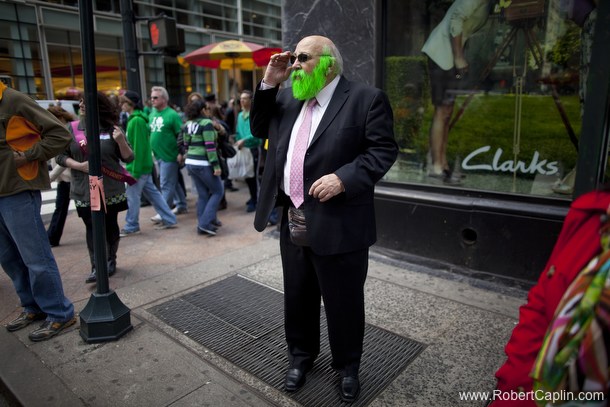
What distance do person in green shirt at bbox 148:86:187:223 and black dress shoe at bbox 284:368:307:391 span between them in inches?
180

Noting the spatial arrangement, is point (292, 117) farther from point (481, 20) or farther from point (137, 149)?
point (137, 149)

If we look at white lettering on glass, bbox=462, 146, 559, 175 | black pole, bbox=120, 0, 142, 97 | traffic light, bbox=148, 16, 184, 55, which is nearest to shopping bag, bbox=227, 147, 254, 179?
black pole, bbox=120, 0, 142, 97

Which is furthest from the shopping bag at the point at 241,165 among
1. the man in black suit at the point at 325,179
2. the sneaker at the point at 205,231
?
the man in black suit at the point at 325,179

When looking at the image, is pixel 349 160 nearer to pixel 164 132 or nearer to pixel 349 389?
pixel 349 389

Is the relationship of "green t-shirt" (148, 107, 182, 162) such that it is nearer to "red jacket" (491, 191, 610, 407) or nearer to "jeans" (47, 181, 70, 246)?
"jeans" (47, 181, 70, 246)

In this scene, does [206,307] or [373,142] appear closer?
[373,142]

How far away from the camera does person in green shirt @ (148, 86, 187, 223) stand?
694cm

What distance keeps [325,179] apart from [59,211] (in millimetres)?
4656

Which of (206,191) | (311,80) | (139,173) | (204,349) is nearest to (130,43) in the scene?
(139,173)

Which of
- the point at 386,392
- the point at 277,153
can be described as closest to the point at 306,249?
the point at 277,153

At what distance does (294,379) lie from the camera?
9.24 ft

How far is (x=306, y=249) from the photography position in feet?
8.98

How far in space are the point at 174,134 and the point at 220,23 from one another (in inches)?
584

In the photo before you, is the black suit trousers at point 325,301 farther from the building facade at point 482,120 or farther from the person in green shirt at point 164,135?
the person in green shirt at point 164,135
